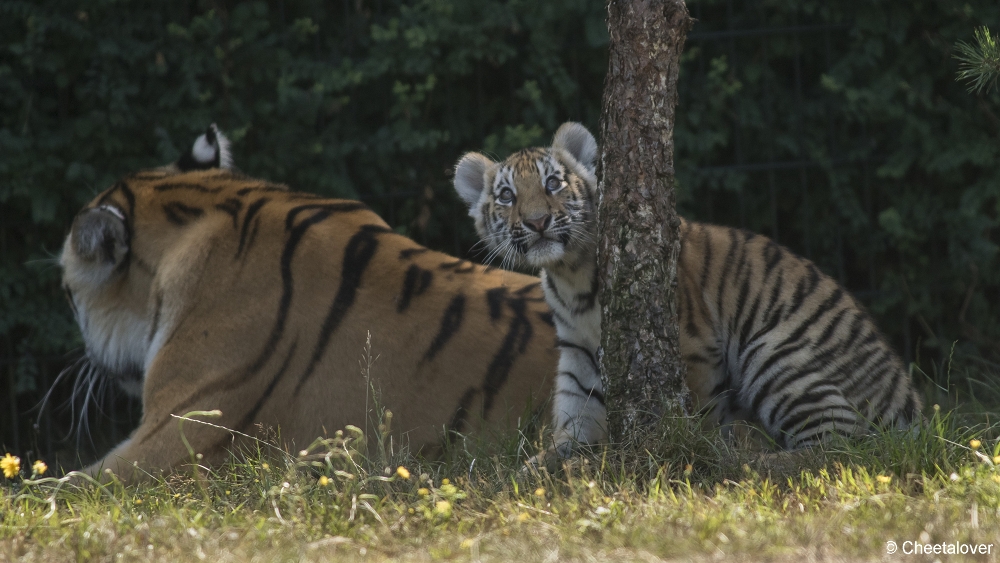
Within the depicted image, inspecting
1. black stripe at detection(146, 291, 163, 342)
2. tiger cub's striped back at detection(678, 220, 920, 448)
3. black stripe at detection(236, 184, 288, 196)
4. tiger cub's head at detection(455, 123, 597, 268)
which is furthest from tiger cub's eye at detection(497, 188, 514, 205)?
black stripe at detection(146, 291, 163, 342)

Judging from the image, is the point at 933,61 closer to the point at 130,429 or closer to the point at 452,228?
the point at 452,228

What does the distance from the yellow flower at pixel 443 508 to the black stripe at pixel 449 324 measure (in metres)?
1.18

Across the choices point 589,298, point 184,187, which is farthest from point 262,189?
point 589,298

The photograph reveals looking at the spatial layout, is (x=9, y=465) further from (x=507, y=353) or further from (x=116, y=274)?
(x=507, y=353)

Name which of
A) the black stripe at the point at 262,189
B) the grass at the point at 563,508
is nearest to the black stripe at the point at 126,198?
the black stripe at the point at 262,189

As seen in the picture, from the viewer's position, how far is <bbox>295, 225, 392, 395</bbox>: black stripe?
3.93m

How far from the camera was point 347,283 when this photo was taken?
404 centimetres

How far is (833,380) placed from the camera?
368cm

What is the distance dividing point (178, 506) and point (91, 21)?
3055mm

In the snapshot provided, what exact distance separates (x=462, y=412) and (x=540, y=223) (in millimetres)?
766

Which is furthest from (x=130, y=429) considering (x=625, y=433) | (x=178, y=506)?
(x=625, y=433)

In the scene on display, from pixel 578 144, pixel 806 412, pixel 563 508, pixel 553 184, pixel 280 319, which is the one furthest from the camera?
pixel 578 144

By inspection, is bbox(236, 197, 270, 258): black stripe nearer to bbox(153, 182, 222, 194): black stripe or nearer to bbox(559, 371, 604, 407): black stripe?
bbox(153, 182, 222, 194): black stripe

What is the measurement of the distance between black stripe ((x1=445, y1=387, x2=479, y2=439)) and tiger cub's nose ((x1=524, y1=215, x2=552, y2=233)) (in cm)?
A: 67
